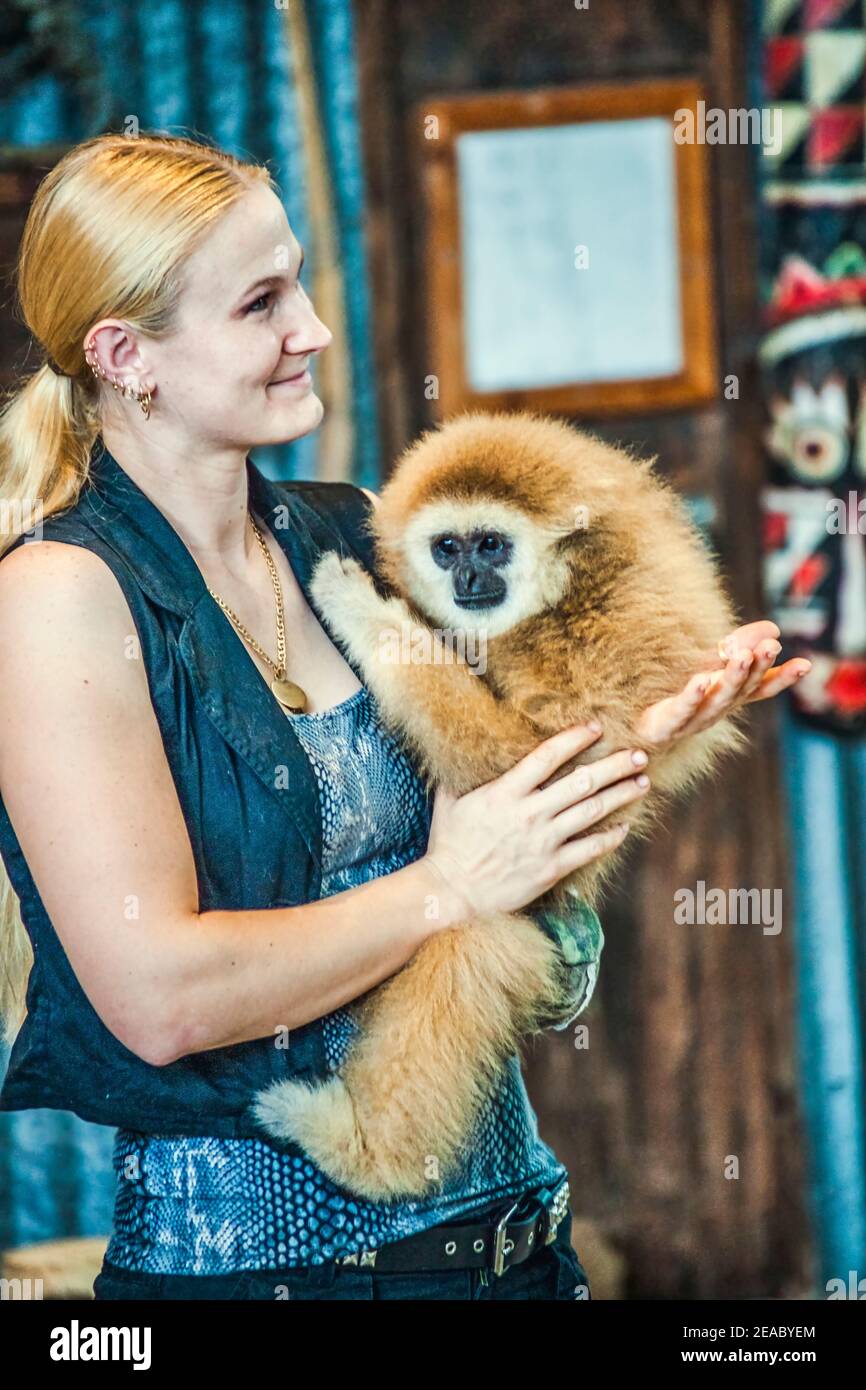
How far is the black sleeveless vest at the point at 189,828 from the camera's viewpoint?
152cm

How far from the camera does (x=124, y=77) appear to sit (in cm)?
285

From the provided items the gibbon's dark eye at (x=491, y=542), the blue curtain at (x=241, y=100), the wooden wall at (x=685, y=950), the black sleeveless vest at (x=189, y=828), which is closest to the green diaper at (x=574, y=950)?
the black sleeveless vest at (x=189, y=828)

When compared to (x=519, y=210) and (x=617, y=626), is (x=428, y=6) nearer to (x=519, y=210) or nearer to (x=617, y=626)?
(x=519, y=210)

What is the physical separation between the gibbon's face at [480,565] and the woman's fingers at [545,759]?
0.30 metres

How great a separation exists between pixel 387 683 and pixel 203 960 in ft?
1.70

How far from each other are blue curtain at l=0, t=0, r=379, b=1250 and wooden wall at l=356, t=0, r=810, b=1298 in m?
0.07

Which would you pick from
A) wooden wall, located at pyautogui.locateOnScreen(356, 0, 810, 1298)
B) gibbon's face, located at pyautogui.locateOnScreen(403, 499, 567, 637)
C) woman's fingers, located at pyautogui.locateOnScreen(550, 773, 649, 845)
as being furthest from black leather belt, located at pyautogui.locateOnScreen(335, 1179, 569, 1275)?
wooden wall, located at pyautogui.locateOnScreen(356, 0, 810, 1298)

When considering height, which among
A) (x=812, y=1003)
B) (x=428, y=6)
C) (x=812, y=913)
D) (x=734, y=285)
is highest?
(x=428, y=6)

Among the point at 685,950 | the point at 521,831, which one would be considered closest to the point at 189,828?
the point at 521,831

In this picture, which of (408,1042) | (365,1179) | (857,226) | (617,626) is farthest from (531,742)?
(857,226)

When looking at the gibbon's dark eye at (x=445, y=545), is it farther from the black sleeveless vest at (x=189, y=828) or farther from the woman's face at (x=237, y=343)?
the black sleeveless vest at (x=189, y=828)

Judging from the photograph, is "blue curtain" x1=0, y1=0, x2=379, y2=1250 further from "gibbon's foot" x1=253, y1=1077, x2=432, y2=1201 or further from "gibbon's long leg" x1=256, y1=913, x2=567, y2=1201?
"gibbon's foot" x1=253, y1=1077, x2=432, y2=1201

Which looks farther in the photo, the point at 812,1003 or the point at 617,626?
the point at 812,1003

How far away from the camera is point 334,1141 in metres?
1.62
